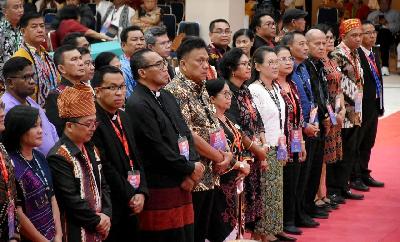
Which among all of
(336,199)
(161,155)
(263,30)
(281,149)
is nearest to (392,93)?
(263,30)

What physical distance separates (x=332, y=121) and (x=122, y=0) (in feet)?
18.2

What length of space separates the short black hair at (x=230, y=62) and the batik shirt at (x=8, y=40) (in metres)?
1.65

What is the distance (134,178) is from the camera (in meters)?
5.14

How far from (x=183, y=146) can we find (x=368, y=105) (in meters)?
3.96

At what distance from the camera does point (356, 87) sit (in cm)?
847

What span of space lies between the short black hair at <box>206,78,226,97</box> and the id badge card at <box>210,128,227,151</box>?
0.29m

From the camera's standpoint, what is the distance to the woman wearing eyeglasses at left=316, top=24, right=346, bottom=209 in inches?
315

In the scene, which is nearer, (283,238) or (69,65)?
(69,65)

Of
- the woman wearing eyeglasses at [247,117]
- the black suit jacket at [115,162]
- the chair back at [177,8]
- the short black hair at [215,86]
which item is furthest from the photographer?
the chair back at [177,8]

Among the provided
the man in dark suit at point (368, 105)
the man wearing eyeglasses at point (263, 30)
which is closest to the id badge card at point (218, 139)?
the man wearing eyeglasses at point (263, 30)

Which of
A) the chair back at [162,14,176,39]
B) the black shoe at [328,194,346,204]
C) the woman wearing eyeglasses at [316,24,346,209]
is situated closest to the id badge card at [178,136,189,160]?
the woman wearing eyeglasses at [316,24,346,209]

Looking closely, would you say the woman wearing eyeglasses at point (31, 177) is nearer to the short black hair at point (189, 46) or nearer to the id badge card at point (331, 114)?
the short black hair at point (189, 46)

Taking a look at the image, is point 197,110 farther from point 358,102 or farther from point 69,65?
point 358,102

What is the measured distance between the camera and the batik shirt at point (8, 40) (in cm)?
687
